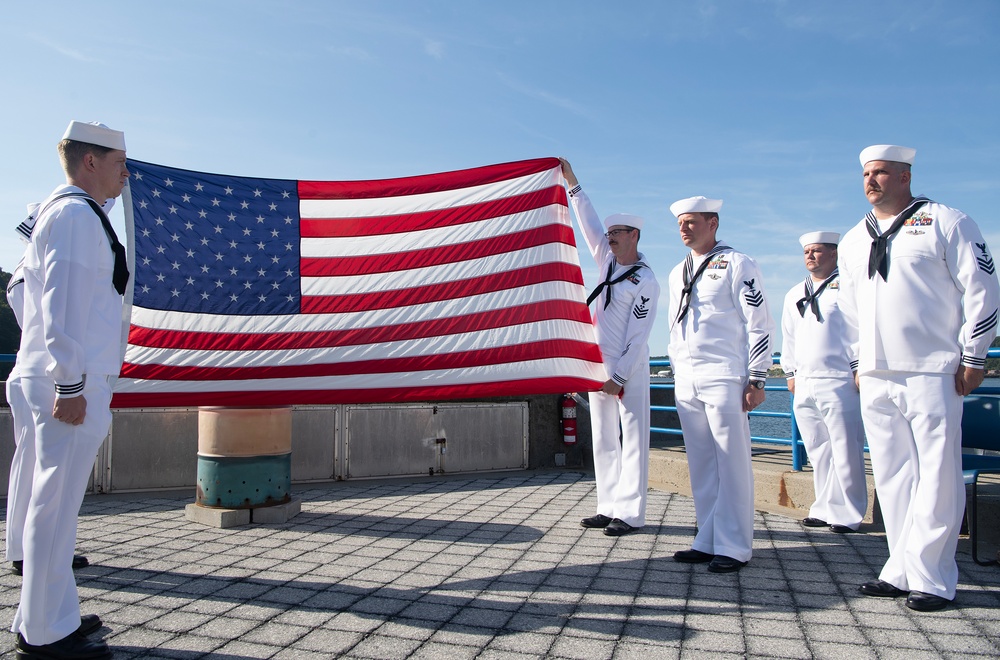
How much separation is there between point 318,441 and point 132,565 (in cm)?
339

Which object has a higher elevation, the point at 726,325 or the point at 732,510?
the point at 726,325

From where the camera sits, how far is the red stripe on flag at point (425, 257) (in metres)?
4.89

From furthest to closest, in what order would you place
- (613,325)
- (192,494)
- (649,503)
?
(192,494) → (649,503) → (613,325)

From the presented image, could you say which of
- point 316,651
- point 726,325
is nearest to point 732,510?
point 726,325

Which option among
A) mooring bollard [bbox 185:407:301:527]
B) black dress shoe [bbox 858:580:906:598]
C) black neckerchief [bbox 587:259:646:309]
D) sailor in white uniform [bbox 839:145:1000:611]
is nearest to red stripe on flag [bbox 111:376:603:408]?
black neckerchief [bbox 587:259:646:309]

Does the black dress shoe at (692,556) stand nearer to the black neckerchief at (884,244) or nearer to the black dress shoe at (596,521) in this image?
the black dress shoe at (596,521)

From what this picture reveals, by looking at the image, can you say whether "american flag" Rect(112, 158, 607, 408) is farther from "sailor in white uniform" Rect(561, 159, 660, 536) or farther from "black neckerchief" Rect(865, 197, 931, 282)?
"black neckerchief" Rect(865, 197, 931, 282)

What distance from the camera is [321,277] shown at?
4.85 m

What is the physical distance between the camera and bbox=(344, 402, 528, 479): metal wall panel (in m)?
7.54

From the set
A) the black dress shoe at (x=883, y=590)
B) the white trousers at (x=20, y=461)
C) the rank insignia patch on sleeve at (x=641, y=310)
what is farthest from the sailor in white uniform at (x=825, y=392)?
the white trousers at (x=20, y=461)

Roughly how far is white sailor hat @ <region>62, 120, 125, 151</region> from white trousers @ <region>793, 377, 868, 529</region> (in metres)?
4.77

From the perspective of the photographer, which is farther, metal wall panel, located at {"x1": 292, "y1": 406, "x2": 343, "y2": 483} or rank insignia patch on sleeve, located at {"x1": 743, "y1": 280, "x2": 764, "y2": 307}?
metal wall panel, located at {"x1": 292, "y1": 406, "x2": 343, "y2": 483}

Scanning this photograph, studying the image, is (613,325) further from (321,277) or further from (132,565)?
(132,565)

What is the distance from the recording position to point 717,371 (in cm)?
418
